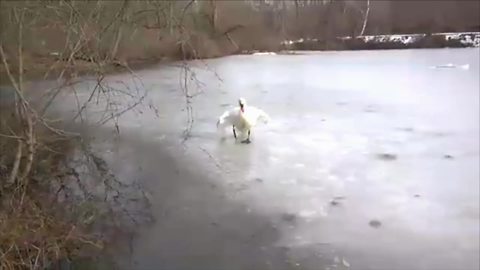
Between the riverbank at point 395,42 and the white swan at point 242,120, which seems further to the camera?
the riverbank at point 395,42

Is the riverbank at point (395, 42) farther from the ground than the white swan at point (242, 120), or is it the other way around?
the riverbank at point (395, 42)

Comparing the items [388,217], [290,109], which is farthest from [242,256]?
[290,109]

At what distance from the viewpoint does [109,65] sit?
297 cm

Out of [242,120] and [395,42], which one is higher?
[395,42]

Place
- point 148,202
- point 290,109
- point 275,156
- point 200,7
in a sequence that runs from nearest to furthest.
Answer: point 148,202
point 200,7
point 275,156
point 290,109

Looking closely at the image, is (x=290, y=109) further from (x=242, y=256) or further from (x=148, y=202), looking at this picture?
(x=242, y=256)

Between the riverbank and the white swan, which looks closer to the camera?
the white swan

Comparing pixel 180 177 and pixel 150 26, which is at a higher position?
pixel 150 26

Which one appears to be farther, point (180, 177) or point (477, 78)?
point (477, 78)

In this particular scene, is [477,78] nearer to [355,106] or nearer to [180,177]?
[355,106]

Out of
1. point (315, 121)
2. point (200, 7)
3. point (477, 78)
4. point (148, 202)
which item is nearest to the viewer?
point (148, 202)

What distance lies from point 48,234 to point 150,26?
1.04m

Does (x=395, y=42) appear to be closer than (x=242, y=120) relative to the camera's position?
No

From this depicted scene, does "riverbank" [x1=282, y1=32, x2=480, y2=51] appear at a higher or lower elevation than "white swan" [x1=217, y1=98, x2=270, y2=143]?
higher
